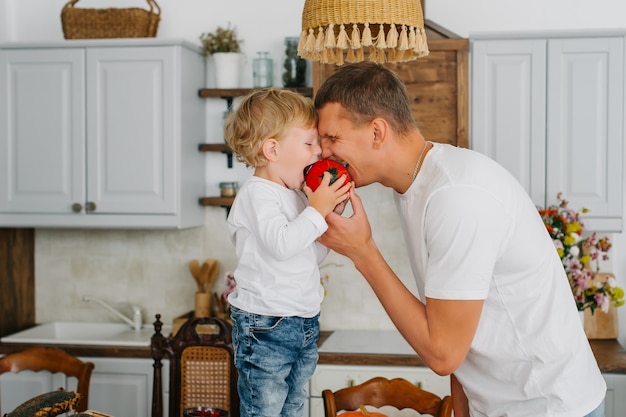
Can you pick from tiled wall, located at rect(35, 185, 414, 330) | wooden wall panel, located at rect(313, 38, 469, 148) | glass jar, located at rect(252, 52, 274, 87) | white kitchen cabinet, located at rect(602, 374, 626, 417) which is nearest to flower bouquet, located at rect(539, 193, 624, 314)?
white kitchen cabinet, located at rect(602, 374, 626, 417)

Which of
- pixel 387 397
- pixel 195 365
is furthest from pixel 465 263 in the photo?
pixel 195 365

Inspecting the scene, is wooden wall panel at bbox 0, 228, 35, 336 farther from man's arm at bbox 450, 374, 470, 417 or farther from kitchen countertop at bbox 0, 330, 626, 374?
man's arm at bbox 450, 374, 470, 417

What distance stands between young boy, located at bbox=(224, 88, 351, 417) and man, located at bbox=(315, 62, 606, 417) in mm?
A: 118

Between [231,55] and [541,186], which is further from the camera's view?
[231,55]

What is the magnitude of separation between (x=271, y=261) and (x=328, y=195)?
247 millimetres

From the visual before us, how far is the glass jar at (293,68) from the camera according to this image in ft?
12.7

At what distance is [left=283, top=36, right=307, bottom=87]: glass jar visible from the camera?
3885 mm

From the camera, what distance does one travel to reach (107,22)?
149 inches

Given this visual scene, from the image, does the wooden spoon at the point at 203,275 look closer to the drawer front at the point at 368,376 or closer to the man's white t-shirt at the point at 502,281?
the drawer front at the point at 368,376

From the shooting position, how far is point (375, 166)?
1.92 metres

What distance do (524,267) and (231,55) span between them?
2.50 m

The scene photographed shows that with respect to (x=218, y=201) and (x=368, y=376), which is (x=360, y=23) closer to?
(x=368, y=376)

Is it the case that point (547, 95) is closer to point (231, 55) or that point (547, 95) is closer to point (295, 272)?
point (231, 55)

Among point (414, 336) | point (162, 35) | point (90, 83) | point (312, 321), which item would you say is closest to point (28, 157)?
point (90, 83)
